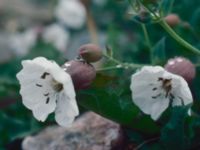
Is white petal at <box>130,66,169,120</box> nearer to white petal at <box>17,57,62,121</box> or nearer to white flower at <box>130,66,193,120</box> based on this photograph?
white flower at <box>130,66,193,120</box>

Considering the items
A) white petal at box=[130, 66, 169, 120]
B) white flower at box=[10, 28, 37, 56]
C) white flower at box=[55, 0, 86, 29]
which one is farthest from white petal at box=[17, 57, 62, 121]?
white flower at box=[55, 0, 86, 29]

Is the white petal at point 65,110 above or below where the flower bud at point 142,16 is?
below

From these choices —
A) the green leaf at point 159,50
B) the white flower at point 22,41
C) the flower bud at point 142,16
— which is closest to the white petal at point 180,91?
the flower bud at point 142,16

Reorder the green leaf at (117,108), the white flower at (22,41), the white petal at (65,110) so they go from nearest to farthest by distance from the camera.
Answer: the white petal at (65,110) → the green leaf at (117,108) → the white flower at (22,41)

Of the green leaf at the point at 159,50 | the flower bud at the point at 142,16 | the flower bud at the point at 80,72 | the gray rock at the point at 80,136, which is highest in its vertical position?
the flower bud at the point at 142,16

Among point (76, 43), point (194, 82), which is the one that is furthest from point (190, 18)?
point (76, 43)

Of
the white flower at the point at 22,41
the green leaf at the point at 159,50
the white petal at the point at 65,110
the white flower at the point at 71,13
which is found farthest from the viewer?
the white flower at the point at 71,13

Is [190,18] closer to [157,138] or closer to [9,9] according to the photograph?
[157,138]

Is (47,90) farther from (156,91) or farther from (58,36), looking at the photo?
(58,36)

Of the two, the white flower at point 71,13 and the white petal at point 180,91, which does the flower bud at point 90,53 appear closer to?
the white petal at point 180,91
